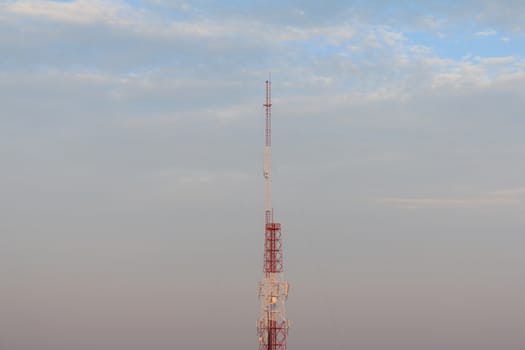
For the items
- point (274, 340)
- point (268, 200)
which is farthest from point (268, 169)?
point (274, 340)

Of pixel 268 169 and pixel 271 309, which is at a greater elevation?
pixel 268 169

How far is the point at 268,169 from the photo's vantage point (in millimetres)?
100938

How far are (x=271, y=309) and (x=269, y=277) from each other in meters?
3.68

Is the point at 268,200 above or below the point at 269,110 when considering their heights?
below

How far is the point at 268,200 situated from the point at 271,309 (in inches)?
453

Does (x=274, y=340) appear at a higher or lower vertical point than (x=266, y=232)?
lower

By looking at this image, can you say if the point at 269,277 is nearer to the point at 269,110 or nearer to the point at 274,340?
the point at 274,340

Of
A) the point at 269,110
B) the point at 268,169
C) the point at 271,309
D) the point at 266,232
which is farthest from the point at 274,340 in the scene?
the point at 269,110

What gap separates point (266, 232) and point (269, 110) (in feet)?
42.2

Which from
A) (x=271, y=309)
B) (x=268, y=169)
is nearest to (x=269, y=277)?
(x=271, y=309)

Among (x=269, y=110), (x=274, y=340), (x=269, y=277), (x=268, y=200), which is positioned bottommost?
(x=274, y=340)

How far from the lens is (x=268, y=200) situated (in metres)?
100

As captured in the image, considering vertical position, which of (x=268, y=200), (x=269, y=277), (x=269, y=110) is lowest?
(x=269, y=277)

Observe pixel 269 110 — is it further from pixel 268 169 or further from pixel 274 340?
pixel 274 340
